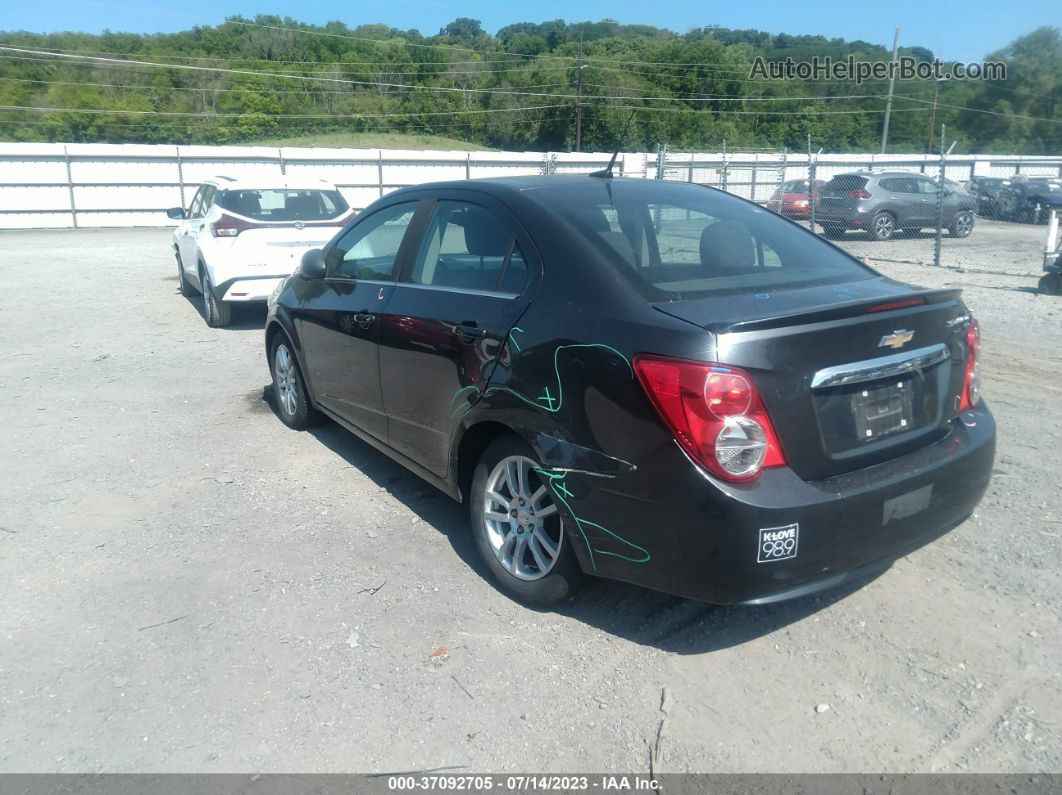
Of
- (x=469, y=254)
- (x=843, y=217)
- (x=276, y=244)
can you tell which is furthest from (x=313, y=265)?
(x=843, y=217)

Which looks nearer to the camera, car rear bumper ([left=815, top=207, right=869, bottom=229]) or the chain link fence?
the chain link fence

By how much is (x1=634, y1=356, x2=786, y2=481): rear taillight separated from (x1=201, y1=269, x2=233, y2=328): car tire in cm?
810

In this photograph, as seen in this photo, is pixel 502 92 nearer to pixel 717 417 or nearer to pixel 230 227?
pixel 230 227

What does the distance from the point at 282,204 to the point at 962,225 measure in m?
17.5

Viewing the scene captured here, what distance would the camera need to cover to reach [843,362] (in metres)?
3.08

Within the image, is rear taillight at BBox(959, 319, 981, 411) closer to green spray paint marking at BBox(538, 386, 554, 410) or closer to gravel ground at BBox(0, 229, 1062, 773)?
gravel ground at BBox(0, 229, 1062, 773)

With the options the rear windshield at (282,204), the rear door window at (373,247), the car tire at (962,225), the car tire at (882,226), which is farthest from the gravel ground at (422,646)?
the car tire at (962,225)

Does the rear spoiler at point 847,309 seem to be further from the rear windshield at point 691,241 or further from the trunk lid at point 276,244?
the trunk lid at point 276,244

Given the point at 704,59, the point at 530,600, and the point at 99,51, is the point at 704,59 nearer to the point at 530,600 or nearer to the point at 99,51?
the point at 99,51

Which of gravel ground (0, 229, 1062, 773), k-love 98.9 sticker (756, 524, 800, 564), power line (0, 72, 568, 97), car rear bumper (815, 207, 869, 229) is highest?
power line (0, 72, 568, 97)

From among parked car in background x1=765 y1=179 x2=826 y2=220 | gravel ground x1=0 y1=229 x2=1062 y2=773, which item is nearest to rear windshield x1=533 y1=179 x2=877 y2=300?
gravel ground x1=0 y1=229 x2=1062 y2=773

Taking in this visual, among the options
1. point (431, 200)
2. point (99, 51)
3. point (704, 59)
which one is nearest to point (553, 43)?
point (704, 59)

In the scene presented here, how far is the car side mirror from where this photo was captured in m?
5.41

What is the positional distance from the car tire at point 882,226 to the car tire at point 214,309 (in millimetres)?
14551
